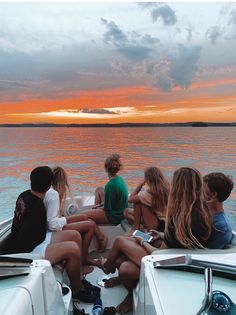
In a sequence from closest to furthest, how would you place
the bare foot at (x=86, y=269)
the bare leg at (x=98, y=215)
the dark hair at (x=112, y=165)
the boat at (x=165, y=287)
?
the boat at (x=165, y=287) → the bare foot at (x=86, y=269) → the dark hair at (x=112, y=165) → the bare leg at (x=98, y=215)

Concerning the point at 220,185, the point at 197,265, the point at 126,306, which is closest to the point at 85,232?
the point at 126,306

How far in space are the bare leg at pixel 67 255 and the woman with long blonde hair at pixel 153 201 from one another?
0.87m

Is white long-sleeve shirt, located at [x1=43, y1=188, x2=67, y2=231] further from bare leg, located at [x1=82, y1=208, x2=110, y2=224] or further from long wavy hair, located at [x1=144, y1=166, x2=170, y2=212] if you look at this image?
bare leg, located at [x1=82, y1=208, x2=110, y2=224]

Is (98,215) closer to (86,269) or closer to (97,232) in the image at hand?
(97,232)

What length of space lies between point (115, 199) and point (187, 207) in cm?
143

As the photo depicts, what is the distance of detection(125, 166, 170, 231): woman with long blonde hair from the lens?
281 centimetres

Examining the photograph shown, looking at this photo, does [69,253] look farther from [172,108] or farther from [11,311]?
[172,108]

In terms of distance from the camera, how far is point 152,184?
281 centimetres

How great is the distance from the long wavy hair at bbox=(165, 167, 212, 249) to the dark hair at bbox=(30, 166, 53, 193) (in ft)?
2.57

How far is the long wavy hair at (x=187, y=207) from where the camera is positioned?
1.96 meters

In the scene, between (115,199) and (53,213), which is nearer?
(53,213)

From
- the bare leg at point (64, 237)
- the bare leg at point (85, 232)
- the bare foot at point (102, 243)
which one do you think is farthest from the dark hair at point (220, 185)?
the bare foot at point (102, 243)

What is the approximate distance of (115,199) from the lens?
3350mm

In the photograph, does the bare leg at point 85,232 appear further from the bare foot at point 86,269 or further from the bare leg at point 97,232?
the bare leg at point 97,232
